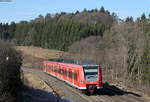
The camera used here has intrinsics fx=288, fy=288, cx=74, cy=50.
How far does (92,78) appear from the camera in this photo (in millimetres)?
Result: 25938

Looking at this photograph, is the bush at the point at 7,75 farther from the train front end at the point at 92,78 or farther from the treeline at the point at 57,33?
the treeline at the point at 57,33

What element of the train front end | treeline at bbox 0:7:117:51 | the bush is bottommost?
the train front end

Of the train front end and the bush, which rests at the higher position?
the bush

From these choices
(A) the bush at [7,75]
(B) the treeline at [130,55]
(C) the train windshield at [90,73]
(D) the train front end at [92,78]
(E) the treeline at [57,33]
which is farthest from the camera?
(E) the treeline at [57,33]

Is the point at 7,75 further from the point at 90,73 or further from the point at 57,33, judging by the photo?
the point at 57,33

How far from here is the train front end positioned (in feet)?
84.7

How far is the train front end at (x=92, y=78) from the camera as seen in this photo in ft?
84.7

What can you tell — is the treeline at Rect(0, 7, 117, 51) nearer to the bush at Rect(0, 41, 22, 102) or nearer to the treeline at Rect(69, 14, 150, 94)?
the treeline at Rect(69, 14, 150, 94)

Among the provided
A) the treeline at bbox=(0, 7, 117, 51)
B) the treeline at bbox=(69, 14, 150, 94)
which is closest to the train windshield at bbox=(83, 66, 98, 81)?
the treeline at bbox=(69, 14, 150, 94)

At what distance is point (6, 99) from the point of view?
14172mm

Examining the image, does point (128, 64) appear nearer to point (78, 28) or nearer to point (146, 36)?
point (146, 36)

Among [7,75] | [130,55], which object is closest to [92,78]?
[7,75]

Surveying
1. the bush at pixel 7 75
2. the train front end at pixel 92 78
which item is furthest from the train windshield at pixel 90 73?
the bush at pixel 7 75

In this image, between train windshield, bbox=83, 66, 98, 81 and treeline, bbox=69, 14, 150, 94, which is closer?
train windshield, bbox=83, 66, 98, 81
